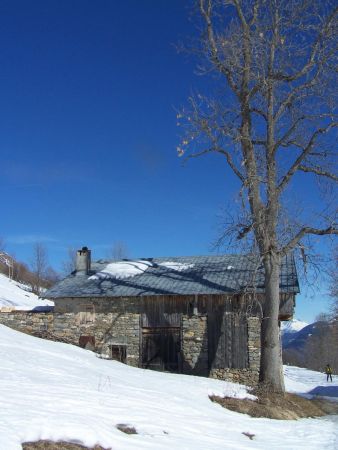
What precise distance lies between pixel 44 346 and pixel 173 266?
9.85 m

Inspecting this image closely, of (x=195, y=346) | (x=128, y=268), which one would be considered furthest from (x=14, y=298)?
(x=195, y=346)

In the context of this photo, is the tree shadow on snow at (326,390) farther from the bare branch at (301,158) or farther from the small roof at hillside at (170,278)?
the bare branch at (301,158)

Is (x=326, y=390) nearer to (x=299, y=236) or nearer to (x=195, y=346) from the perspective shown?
(x=195, y=346)

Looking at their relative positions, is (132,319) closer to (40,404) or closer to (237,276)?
(237,276)

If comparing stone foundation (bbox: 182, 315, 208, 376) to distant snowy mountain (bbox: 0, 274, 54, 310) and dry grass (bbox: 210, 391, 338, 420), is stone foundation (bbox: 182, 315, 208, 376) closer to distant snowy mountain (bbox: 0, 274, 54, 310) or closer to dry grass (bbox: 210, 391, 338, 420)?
dry grass (bbox: 210, 391, 338, 420)

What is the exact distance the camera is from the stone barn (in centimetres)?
1806

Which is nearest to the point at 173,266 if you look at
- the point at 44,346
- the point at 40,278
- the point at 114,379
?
the point at 44,346

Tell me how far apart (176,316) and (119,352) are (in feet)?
9.23

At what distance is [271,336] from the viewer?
13406mm

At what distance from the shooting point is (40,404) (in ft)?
20.4

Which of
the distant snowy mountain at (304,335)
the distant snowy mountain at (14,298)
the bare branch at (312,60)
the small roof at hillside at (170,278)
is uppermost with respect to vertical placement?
the bare branch at (312,60)

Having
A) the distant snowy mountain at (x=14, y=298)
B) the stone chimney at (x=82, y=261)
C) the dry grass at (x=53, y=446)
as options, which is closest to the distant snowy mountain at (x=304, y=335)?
the distant snowy mountain at (x=14, y=298)

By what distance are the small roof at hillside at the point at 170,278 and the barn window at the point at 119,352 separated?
83.1 inches

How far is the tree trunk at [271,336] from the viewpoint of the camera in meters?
13.3
